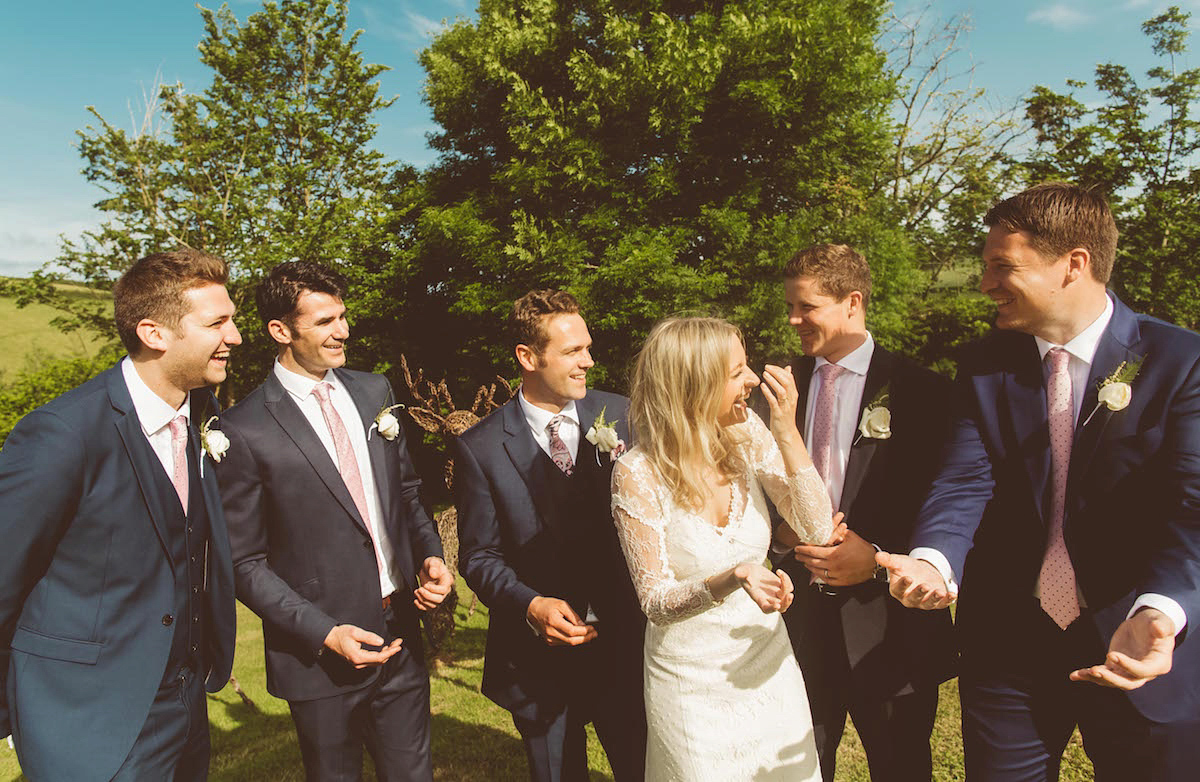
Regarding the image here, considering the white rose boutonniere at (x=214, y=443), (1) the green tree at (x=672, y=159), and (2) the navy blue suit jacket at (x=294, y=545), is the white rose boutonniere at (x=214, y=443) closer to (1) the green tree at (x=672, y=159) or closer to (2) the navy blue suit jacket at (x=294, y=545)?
(2) the navy blue suit jacket at (x=294, y=545)

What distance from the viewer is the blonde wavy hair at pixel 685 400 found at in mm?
2826

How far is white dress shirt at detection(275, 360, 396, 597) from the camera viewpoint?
3.58 metres

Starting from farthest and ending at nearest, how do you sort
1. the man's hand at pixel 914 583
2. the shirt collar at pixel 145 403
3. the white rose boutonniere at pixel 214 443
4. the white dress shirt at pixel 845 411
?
the white dress shirt at pixel 845 411
the white rose boutonniere at pixel 214 443
the shirt collar at pixel 145 403
the man's hand at pixel 914 583

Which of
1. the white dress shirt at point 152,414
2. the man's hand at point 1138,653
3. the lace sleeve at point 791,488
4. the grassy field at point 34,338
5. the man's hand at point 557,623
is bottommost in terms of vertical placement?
the man's hand at point 557,623

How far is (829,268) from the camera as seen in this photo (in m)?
3.56

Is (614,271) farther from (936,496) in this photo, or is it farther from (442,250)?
(936,496)

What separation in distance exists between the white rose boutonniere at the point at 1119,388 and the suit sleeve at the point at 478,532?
253 cm

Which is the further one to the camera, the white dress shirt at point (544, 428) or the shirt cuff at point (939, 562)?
the white dress shirt at point (544, 428)

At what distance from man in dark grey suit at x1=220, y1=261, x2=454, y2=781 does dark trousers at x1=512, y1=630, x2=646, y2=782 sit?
0.73 m

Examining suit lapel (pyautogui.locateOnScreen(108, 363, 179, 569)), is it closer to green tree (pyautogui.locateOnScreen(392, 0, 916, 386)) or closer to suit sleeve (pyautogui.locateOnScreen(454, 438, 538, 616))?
suit sleeve (pyautogui.locateOnScreen(454, 438, 538, 616))

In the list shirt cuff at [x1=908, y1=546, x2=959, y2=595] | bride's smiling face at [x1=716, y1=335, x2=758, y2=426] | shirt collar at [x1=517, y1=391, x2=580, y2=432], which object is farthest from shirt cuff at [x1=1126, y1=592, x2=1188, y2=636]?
shirt collar at [x1=517, y1=391, x2=580, y2=432]

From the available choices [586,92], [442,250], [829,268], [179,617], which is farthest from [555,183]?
[179,617]

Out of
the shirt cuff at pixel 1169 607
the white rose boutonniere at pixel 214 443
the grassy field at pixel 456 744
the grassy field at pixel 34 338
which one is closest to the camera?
the shirt cuff at pixel 1169 607

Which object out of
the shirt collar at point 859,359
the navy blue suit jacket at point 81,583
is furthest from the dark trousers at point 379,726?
the shirt collar at point 859,359
